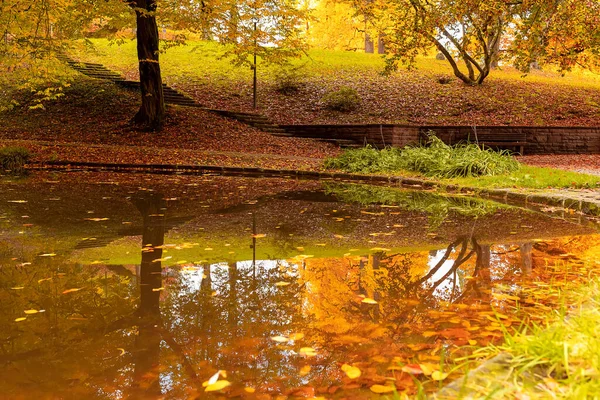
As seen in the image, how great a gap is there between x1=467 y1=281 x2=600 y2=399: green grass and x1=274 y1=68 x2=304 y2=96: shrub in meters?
21.3

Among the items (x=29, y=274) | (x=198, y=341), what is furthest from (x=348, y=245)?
(x=29, y=274)

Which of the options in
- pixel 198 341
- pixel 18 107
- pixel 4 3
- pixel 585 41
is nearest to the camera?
pixel 198 341

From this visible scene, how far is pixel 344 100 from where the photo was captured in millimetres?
20922

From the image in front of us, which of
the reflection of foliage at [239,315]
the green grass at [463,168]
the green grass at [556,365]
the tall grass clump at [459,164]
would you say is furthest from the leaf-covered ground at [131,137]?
the green grass at [556,365]

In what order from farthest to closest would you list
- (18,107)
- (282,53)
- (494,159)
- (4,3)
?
(18,107) < (282,53) < (4,3) < (494,159)

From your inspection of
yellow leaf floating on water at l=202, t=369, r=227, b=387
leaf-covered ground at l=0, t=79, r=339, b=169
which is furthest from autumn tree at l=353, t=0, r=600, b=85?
yellow leaf floating on water at l=202, t=369, r=227, b=387

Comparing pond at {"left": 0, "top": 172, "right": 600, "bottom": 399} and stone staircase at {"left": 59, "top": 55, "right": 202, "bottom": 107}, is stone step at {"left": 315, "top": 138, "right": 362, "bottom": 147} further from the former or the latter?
pond at {"left": 0, "top": 172, "right": 600, "bottom": 399}

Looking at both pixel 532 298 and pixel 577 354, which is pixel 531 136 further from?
pixel 577 354

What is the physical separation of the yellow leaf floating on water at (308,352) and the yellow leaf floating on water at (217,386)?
0.46 meters

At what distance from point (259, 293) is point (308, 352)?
1.06 metres

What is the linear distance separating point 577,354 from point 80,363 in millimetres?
2328

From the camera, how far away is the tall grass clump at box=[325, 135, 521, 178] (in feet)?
35.0

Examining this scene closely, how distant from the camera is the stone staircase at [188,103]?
17.7 metres

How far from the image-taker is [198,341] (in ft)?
9.44
